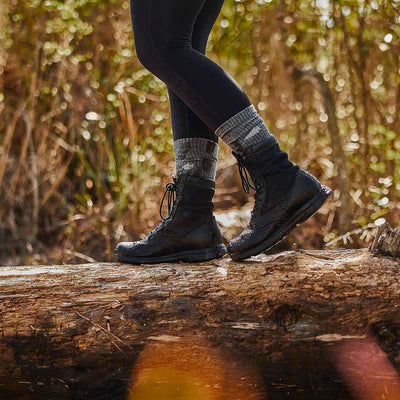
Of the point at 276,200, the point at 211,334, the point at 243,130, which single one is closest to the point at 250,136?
the point at 243,130

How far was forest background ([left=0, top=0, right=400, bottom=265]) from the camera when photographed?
153 inches

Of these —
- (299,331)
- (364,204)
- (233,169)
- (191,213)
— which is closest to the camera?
(299,331)

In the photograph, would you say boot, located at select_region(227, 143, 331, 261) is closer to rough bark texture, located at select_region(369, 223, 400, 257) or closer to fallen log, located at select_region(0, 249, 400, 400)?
fallen log, located at select_region(0, 249, 400, 400)

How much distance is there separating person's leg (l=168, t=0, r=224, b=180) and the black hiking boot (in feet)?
0.12

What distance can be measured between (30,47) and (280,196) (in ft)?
10.3

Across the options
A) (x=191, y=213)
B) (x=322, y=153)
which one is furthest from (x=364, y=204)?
(x=191, y=213)

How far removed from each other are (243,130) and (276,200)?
0.22m

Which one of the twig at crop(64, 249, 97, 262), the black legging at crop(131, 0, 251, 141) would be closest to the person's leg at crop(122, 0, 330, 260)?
the black legging at crop(131, 0, 251, 141)

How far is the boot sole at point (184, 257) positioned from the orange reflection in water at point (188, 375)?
332 millimetres

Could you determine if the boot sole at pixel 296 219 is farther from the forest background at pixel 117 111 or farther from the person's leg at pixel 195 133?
the forest background at pixel 117 111

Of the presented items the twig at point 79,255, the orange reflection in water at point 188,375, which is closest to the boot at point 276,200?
the orange reflection in water at point 188,375

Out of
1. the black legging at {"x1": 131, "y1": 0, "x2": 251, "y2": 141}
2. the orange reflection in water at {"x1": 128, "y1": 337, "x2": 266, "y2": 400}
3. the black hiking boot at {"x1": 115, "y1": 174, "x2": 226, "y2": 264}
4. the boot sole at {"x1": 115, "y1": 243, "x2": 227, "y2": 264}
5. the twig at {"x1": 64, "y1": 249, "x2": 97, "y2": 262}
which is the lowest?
the orange reflection in water at {"x1": 128, "y1": 337, "x2": 266, "y2": 400}

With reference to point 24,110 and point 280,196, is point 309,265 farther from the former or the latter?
point 24,110

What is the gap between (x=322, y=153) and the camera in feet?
14.0
